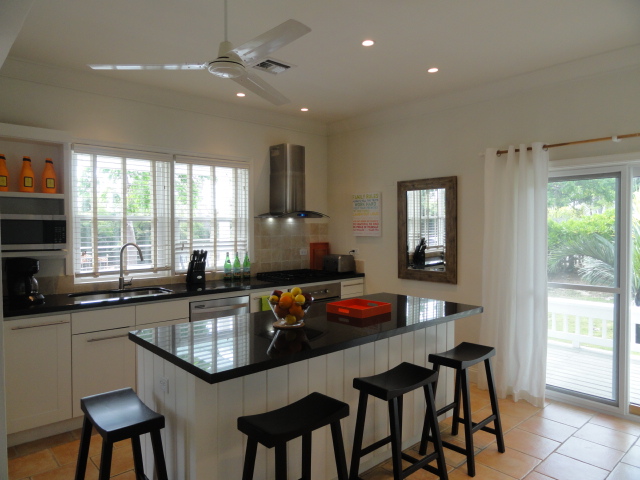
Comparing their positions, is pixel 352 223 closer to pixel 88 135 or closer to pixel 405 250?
pixel 405 250

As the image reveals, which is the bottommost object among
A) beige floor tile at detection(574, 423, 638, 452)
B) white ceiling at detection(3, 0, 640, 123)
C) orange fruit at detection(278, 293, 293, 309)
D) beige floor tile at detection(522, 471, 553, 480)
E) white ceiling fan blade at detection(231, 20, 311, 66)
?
beige floor tile at detection(522, 471, 553, 480)

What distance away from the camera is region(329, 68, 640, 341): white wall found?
130 inches

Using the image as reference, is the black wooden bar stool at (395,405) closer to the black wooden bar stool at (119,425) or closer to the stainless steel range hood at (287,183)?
the black wooden bar stool at (119,425)

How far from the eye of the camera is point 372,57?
327 centimetres

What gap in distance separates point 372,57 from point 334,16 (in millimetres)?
709

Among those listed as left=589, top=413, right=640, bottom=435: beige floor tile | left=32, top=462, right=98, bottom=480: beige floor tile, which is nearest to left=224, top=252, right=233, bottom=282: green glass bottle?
left=32, top=462, right=98, bottom=480: beige floor tile

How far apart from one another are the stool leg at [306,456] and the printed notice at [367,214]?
10.4 ft

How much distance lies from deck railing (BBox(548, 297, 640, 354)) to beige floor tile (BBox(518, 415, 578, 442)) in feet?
2.41

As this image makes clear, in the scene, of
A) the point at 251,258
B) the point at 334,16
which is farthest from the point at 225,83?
the point at 251,258

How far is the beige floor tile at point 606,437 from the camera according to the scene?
2.92 meters

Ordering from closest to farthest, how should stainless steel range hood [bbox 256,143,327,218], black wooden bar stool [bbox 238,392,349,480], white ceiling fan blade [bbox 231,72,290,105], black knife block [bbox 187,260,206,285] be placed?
1. black wooden bar stool [bbox 238,392,349,480]
2. white ceiling fan blade [bbox 231,72,290,105]
3. black knife block [bbox 187,260,206,285]
4. stainless steel range hood [bbox 256,143,327,218]

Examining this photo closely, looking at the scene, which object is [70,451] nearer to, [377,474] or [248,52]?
[377,474]

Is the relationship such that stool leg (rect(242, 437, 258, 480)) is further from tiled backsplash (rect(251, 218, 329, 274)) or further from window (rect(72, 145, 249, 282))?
tiled backsplash (rect(251, 218, 329, 274))

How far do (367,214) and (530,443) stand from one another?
2.79 m
